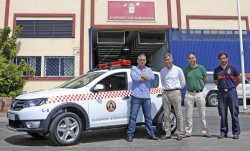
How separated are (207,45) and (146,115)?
13.9m

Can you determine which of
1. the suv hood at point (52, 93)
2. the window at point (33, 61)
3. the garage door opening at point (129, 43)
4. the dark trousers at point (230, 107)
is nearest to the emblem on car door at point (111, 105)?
the suv hood at point (52, 93)

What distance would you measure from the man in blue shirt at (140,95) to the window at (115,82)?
36 cm

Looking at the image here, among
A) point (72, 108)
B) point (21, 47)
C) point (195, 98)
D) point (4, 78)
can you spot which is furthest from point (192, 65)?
point (21, 47)

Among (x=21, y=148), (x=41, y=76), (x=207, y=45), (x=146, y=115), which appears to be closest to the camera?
(x=21, y=148)

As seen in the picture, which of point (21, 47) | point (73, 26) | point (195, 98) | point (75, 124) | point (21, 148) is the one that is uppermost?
point (73, 26)

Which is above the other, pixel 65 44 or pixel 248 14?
pixel 248 14

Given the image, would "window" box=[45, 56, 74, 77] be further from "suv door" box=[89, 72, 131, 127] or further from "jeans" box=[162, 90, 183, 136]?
"jeans" box=[162, 90, 183, 136]

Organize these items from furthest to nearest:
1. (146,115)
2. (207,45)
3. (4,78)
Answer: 1. (207,45)
2. (4,78)
3. (146,115)

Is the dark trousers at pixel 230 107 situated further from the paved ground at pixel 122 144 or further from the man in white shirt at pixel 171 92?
the man in white shirt at pixel 171 92

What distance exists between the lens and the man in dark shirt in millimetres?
6672

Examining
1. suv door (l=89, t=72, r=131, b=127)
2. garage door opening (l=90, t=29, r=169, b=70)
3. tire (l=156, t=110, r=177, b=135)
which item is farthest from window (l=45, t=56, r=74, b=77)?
suv door (l=89, t=72, r=131, b=127)

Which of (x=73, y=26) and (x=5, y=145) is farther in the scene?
(x=73, y=26)

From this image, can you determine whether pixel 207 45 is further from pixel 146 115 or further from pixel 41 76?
pixel 146 115

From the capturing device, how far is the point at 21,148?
5840 mm
